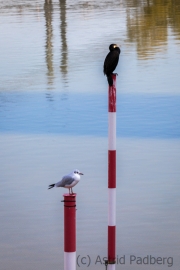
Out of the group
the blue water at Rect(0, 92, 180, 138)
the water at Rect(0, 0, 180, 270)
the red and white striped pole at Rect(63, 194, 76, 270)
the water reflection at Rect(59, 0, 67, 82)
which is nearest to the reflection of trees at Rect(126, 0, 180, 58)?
the water at Rect(0, 0, 180, 270)

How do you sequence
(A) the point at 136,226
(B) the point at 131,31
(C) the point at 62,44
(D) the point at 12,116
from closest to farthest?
(A) the point at 136,226 < (D) the point at 12,116 < (C) the point at 62,44 < (B) the point at 131,31

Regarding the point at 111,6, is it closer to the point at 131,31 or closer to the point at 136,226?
the point at 131,31

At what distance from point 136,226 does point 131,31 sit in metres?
16.2

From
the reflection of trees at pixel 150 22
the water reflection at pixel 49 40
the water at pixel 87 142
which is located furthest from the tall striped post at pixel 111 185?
the reflection of trees at pixel 150 22

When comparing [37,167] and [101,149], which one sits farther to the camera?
[101,149]

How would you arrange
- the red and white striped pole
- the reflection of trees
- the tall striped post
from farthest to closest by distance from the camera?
1. the reflection of trees
2. the tall striped post
3. the red and white striped pole

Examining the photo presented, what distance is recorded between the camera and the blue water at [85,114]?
37.2 ft

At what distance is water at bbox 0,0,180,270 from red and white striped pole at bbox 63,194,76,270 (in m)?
0.97

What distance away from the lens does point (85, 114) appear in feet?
40.7

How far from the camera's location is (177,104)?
1287 cm

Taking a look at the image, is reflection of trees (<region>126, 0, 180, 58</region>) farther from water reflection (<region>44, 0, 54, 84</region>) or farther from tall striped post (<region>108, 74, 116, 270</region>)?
tall striped post (<region>108, 74, 116, 270</region>)

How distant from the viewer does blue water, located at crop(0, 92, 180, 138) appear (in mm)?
11344

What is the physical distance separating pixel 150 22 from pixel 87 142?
1559cm

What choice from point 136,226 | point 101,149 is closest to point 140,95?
point 101,149
